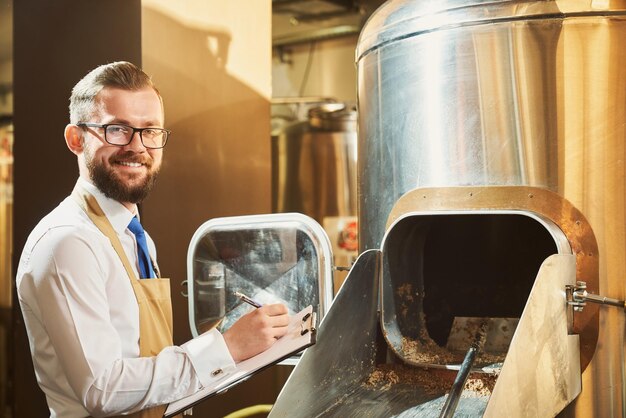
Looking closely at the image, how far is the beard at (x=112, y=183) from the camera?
1610 millimetres

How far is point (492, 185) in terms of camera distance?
168 cm

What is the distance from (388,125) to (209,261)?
652mm

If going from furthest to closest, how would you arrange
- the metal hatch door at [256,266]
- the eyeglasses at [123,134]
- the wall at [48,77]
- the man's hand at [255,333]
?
the wall at [48,77], the metal hatch door at [256,266], the eyeglasses at [123,134], the man's hand at [255,333]

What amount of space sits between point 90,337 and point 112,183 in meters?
0.38

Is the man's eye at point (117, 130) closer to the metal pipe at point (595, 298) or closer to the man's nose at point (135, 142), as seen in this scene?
the man's nose at point (135, 142)

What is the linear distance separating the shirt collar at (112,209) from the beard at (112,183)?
0.04 feet

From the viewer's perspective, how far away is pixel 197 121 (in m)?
2.68

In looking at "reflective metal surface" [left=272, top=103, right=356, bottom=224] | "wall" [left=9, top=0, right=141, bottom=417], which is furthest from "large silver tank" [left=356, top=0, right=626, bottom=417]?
"reflective metal surface" [left=272, top=103, right=356, bottom=224]

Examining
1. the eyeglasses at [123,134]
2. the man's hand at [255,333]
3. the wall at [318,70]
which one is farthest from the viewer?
the wall at [318,70]

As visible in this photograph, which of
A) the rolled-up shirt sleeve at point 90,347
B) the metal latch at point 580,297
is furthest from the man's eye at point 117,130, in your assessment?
the metal latch at point 580,297

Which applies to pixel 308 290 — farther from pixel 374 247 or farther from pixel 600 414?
pixel 600 414

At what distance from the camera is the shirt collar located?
1640 millimetres

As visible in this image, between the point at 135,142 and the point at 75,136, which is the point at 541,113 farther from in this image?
the point at 75,136

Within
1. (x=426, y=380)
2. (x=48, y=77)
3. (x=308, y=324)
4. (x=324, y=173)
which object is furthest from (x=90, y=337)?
(x=324, y=173)
